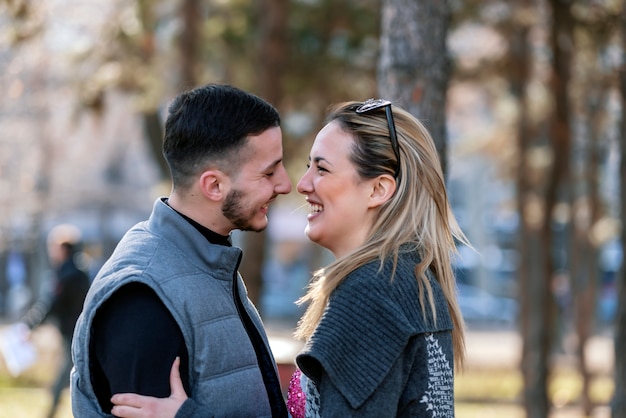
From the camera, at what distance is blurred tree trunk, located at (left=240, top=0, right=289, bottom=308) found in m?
10.5

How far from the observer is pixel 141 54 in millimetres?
11414

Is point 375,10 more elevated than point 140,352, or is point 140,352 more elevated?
point 375,10

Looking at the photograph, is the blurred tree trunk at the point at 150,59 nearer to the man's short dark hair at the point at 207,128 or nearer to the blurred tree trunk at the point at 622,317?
the blurred tree trunk at the point at 622,317

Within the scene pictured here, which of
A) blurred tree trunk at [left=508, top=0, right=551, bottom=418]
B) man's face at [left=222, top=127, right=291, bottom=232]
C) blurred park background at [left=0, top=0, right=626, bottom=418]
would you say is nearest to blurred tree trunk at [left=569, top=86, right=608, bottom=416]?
blurred park background at [left=0, top=0, right=626, bottom=418]

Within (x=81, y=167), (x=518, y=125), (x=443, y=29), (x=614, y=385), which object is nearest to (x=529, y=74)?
(x=518, y=125)

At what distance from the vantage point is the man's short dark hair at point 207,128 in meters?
3.05

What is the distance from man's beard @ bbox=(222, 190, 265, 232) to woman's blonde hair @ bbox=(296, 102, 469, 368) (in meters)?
0.29

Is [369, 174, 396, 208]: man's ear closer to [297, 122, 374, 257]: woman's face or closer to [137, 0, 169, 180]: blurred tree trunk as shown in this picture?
[297, 122, 374, 257]: woman's face

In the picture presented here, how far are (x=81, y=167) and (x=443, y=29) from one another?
982 inches

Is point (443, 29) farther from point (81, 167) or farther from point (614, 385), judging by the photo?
point (81, 167)

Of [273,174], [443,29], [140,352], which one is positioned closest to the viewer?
[140,352]

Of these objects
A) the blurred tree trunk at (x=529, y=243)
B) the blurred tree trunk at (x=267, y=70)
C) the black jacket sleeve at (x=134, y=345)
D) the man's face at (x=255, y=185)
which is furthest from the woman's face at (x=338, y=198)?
the blurred tree trunk at (x=529, y=243)

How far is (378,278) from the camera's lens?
9.29 feet

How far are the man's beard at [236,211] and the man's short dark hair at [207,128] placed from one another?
9 cm
